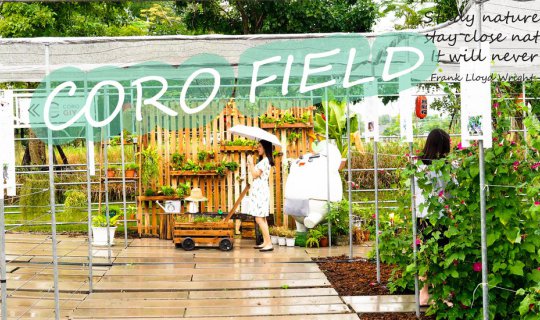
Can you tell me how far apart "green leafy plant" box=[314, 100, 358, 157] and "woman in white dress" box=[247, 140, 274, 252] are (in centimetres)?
121

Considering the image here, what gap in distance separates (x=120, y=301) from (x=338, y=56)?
2.79 metres

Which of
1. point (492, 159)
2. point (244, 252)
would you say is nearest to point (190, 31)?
point (244, 252)

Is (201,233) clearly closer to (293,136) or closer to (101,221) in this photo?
(101,221)

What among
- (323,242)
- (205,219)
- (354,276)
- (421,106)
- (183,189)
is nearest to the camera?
(421,106)

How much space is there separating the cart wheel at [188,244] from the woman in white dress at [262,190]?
84cm

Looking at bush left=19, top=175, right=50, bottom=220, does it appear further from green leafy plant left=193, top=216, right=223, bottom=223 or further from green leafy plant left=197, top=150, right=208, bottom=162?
green leafy plant left=193, top=216, right=223, bottom=223

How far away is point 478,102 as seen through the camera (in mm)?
4031

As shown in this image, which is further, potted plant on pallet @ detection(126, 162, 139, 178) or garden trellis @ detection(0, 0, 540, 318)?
potted plant on pallet @ detection(126, 162, 139, 178)

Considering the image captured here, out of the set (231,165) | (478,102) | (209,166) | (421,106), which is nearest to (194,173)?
(209,166)

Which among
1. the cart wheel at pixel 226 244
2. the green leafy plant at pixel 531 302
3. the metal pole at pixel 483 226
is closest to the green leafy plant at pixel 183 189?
the cart wheel at pixel 226 244

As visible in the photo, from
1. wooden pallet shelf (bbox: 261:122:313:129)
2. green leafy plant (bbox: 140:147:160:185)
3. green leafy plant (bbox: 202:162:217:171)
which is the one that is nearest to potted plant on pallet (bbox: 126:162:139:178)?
green leafy plant (bbox: 140:147:160:185)

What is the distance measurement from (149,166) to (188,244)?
5.13ft

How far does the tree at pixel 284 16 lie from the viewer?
1431cm

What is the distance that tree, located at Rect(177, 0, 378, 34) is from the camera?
47.0ft
